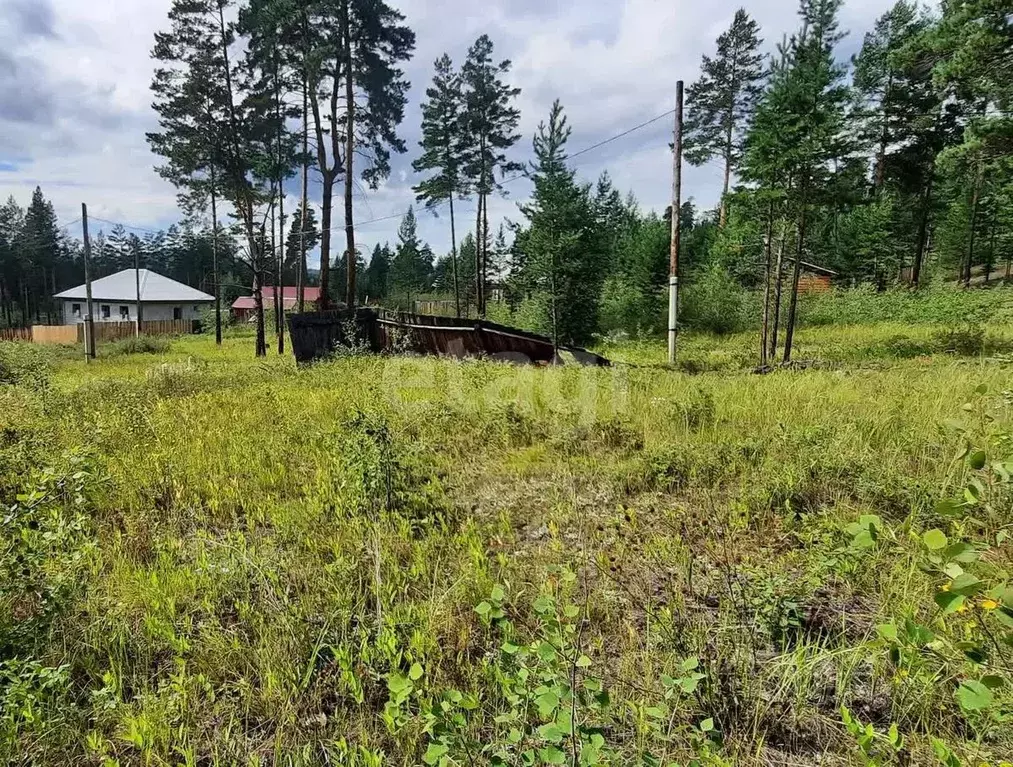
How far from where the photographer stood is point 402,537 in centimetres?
304

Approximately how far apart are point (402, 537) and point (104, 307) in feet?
167

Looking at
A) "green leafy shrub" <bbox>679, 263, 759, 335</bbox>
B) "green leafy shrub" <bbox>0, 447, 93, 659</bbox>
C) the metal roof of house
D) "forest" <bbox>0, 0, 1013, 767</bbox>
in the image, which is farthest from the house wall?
"green leafy shrub" <bbox>0, 447, 93, 659</bbox>

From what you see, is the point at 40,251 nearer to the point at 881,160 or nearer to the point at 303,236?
the point at 303,236

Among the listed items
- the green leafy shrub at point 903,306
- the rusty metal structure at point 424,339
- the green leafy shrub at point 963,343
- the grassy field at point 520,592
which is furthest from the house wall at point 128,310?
the green leafy shrub at point 963,343

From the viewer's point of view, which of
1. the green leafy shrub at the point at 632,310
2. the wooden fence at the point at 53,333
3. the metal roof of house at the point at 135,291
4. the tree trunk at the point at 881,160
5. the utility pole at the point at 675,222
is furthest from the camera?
the metal roof of house at the point at 135,291

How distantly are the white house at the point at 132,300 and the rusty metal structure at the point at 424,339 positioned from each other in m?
37.2

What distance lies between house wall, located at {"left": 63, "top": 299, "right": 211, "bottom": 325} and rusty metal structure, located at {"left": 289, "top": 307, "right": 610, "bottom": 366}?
38343 mm

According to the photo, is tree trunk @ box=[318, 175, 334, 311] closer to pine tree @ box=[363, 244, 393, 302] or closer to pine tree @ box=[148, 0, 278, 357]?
pine tree @ box=[148, 0, 278, 357]

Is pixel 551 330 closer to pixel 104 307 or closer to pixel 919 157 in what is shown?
pixel 919 157

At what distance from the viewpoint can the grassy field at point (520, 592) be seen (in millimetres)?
1587

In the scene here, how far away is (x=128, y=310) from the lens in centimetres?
4156

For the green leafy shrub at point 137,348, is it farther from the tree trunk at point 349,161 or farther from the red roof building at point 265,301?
the red roof building at point 265,301

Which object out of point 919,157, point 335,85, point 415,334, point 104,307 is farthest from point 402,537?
point 104,307

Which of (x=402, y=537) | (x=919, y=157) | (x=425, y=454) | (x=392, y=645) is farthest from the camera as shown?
(x=919, y=157)
